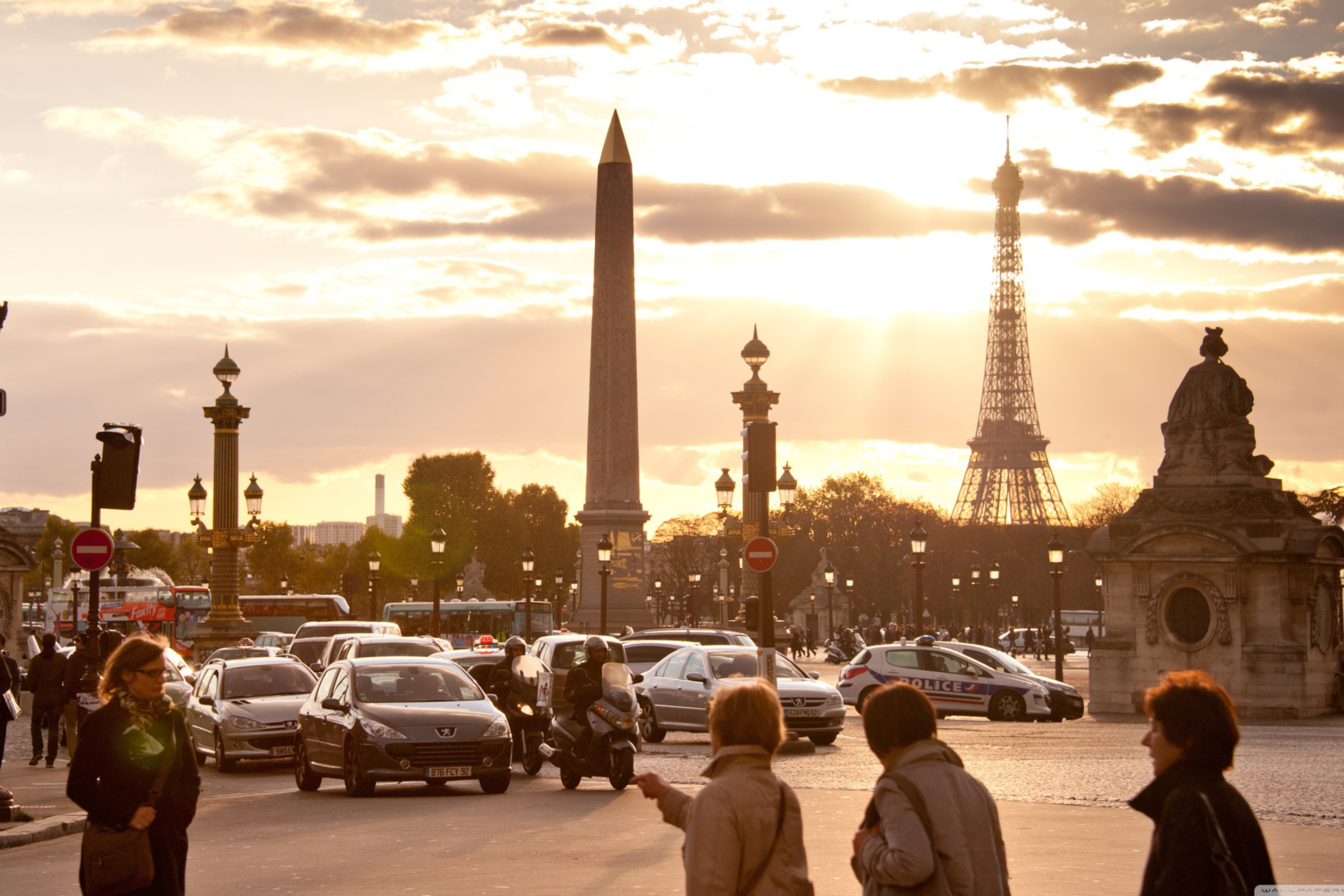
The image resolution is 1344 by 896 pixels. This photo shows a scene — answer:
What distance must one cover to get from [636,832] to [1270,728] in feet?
62.6

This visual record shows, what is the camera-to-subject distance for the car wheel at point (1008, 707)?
3275 centimetres

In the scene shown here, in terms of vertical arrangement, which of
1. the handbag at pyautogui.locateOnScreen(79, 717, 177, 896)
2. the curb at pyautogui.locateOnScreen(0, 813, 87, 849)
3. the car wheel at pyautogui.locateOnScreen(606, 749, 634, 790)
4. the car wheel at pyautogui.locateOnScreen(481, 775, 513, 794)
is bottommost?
the curb at pyautogui.locateOnScreen(0, 813, 87, 849)

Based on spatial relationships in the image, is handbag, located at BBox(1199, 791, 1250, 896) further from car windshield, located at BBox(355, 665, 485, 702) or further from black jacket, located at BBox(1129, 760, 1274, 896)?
car windshield, located at BBox(355, 665, 485, 702)

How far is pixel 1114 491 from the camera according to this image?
412ft

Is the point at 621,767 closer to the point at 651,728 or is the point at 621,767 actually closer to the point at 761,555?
the point at 761,555

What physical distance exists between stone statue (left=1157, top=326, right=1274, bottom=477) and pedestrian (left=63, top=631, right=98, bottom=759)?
70.9 feet

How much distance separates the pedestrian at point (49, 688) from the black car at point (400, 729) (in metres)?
5.19

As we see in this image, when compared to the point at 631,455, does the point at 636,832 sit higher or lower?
lower

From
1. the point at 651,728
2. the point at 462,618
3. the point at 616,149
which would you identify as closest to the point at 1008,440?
the point at 462,618

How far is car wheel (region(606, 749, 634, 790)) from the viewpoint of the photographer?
60.7ft

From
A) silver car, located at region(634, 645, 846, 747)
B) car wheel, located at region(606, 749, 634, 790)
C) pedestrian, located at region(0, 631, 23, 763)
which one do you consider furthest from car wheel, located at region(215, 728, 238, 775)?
silver car, located at region(634, 645, 846, 747)

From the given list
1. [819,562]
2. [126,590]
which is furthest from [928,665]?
[819,562]

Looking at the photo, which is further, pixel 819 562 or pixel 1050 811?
pixel 819 562

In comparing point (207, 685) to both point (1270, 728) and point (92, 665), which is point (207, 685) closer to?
point (92, 665)
